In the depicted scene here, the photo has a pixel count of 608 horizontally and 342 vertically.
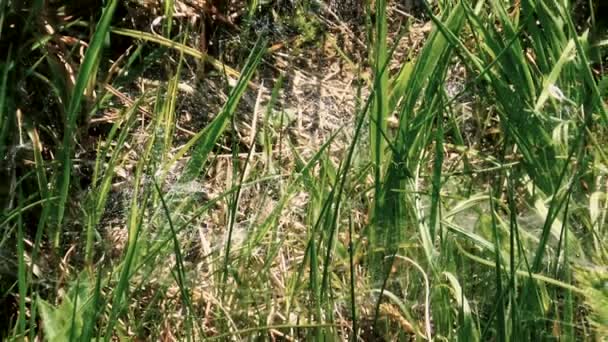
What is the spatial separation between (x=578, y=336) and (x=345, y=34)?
0.86 m

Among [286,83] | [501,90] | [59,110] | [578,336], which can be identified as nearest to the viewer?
[578,336]

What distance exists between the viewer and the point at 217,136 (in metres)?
1.59

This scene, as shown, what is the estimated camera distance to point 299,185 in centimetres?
160

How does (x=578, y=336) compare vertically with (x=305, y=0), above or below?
below

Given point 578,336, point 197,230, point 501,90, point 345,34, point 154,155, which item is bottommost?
point 578,336

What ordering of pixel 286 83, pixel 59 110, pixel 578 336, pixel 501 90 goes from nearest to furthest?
pixel 578 336 → pixel 501 90 → pixel 59 110 → pixel 286 83

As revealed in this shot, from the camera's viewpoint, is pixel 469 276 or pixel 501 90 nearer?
pixel 469 276

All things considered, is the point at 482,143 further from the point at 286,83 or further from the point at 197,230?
the point at 197,230

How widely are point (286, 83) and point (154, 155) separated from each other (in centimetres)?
39

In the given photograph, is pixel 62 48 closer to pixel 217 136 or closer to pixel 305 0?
pixel 217 136

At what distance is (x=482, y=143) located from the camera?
1.75 m

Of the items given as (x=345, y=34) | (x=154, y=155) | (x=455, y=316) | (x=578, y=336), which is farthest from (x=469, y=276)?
(x=345, y=34)

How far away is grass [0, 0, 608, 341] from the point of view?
4.45 feet

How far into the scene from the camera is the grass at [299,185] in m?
1.36
